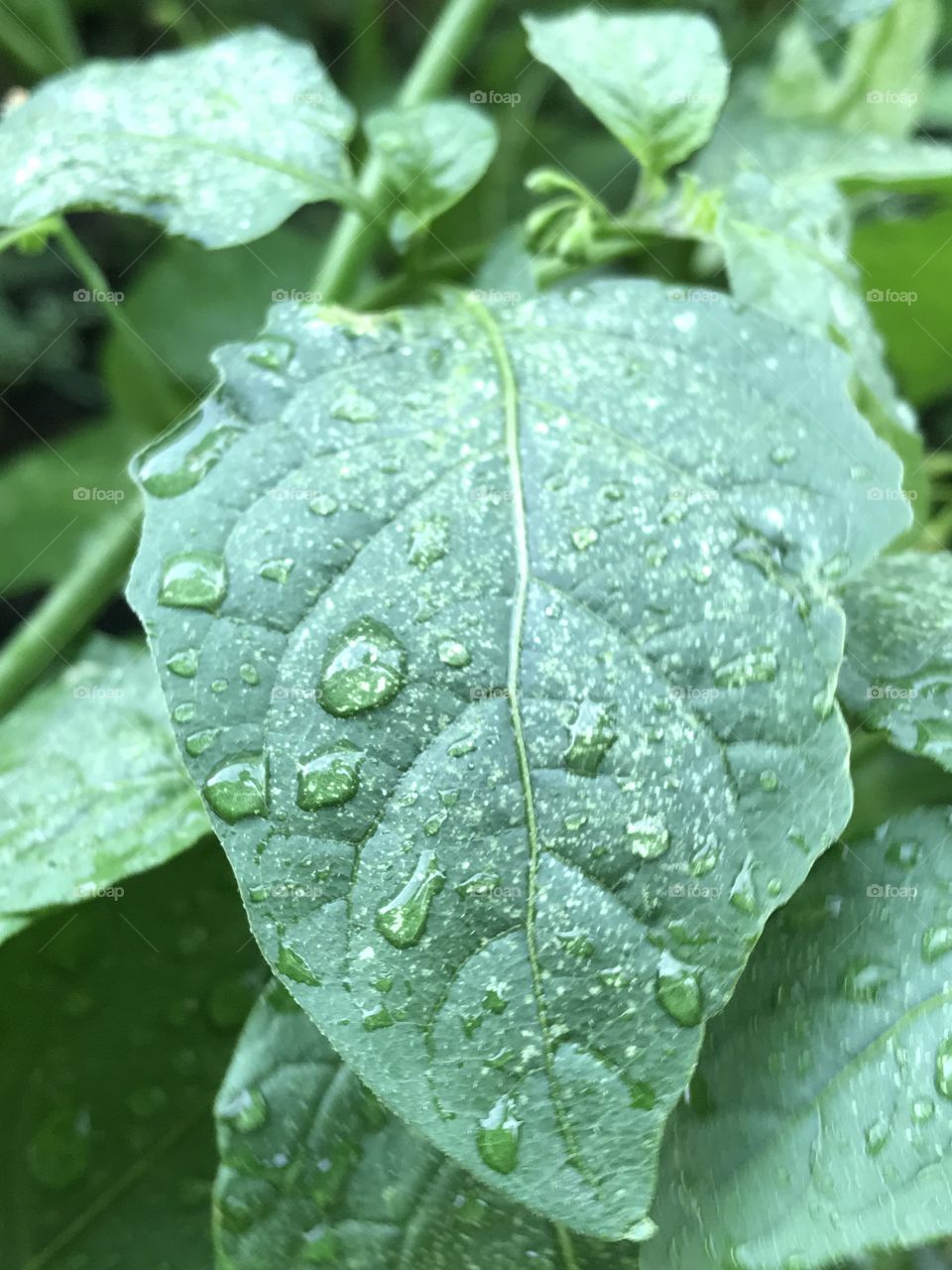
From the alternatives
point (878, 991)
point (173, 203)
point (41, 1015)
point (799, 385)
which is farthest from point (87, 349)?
point (878, 991)

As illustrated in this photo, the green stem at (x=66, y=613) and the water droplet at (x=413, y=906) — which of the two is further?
the green stem at (x=66, y=613)

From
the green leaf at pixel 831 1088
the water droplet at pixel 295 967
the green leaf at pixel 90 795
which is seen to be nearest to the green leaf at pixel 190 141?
the green leaf at pixel 90 795

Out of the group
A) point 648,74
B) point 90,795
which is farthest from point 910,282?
point 90,795

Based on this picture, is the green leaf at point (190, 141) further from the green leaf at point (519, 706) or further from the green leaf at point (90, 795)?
the green leaf at point (90, 795)

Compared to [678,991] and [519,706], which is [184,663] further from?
[678,991]

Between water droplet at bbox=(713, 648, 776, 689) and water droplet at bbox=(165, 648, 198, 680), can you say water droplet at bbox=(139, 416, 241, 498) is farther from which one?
water droplet at bbox=(713, 648, 776, 689)

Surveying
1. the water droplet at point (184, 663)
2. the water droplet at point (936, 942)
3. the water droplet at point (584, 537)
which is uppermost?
the water droplet at point (184, 663)

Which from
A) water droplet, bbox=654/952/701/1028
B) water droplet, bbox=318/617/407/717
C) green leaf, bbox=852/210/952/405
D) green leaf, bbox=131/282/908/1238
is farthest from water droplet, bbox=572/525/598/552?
green leaf, bbox=852/210/952/405
